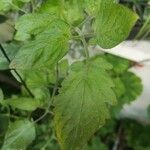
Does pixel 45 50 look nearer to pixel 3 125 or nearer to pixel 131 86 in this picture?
pixel 3 125

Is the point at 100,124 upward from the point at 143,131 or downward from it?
upward

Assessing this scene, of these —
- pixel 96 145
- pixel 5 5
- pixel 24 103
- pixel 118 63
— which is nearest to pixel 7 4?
pixel 5 5

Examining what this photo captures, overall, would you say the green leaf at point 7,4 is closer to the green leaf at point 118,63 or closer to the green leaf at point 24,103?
the green leaf at point 24,103

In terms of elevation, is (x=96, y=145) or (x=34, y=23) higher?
(x=34, y=23)

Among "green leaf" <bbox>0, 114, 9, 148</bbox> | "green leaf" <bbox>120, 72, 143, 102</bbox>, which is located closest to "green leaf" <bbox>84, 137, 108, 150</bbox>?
"green leaf" <bbox>120, 72, 143, 102</bbox>

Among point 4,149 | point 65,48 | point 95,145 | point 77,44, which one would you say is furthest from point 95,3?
point 95,145

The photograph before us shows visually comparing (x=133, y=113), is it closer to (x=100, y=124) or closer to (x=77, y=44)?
(x=77, y=44)

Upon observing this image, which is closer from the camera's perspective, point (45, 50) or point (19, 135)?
point (45, 50)
